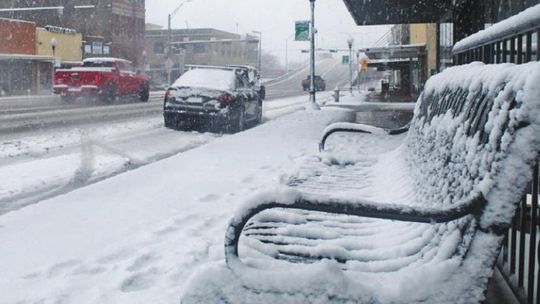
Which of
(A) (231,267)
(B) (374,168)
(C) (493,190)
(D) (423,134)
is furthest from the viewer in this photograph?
(B) (374,168)

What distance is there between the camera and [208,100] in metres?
13.9

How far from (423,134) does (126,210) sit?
2711mm

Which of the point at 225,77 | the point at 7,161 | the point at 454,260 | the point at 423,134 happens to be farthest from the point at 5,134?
the point at 454,260

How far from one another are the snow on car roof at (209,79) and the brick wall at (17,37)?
32.2 meters

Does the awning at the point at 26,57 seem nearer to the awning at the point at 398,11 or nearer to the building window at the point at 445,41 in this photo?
the building window at the point at 445,41

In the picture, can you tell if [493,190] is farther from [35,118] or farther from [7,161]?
[35,118]

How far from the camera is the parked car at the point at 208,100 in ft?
45.6

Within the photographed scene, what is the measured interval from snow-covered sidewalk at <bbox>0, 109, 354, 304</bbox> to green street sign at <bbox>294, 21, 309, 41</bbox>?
57.5 feet

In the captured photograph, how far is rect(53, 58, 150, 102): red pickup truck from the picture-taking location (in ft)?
75.6

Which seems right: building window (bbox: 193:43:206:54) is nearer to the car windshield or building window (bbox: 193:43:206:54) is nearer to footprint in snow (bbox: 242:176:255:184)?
the car windshield

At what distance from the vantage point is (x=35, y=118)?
1661 centimetres

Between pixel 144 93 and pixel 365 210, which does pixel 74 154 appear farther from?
pixel 144 93

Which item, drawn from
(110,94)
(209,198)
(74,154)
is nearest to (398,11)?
(74,154)

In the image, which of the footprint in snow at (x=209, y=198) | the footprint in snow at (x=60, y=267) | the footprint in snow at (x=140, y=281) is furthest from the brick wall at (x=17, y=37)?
the footprint in snow at (x=140, y=281)
